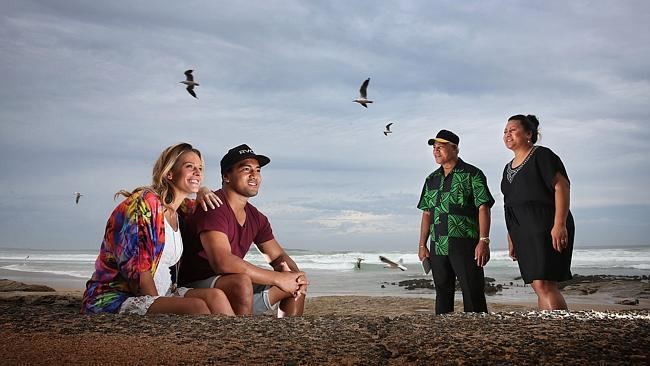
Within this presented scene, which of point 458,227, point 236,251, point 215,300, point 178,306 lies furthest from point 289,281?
point 458,227

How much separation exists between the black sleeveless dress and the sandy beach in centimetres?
130

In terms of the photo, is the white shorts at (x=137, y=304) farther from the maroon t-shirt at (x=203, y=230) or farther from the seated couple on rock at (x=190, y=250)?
the maroon t-shirt at (x=203, y=230)

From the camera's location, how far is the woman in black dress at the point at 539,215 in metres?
4.90

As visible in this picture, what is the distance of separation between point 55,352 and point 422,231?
4.32m

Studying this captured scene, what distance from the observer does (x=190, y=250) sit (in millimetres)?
4527

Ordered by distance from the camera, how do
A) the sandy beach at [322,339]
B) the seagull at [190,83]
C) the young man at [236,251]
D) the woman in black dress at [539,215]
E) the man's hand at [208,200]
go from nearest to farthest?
the sandy beach at [322,339]
the young man at [236,251]
the man's hand at [208,200]
the woman in black dress at [539,215]
the seagull at [190,83]

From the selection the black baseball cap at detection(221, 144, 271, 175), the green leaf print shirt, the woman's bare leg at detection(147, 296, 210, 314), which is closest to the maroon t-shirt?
the black baseball cap at detection(221, 144, 271, 175)

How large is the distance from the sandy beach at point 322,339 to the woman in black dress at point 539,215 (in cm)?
130

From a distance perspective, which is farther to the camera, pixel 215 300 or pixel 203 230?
pixel 203 230

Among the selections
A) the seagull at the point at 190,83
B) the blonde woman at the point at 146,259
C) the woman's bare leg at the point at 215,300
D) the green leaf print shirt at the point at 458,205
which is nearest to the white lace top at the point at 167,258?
the blonde woman at the point at 146,259

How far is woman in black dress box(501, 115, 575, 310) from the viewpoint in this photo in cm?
490

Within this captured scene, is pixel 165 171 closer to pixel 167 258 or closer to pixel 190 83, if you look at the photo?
pixel 167 258

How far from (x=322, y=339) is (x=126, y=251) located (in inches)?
61.5

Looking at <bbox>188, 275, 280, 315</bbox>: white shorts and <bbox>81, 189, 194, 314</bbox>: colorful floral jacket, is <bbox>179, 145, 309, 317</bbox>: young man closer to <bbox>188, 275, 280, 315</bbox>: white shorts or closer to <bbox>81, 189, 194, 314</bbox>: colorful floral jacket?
<bbox>188, 275, 280, 315</bbox>: white shorts
